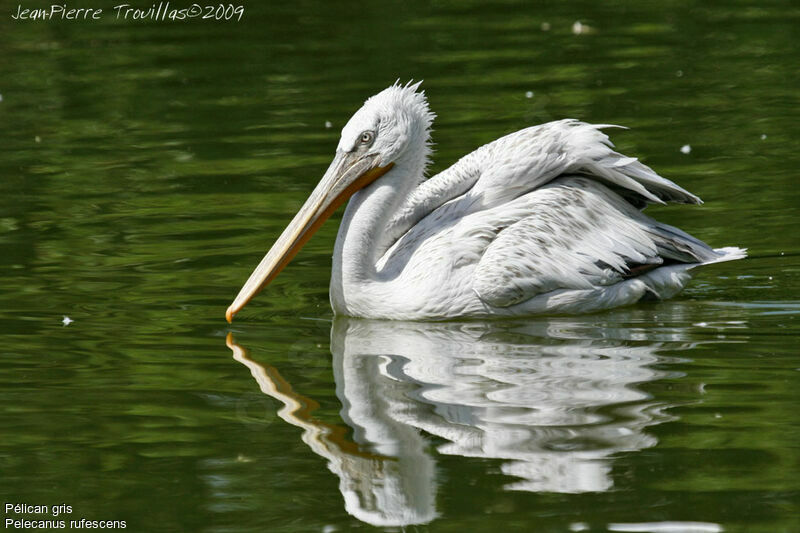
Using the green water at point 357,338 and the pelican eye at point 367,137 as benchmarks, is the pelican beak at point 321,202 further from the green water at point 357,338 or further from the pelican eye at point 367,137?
the green water at point 357,338

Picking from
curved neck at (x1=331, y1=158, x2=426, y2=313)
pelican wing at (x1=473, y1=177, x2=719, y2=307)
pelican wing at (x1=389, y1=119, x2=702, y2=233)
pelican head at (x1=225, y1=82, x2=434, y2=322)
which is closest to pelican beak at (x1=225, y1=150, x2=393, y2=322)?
pelican head at (x1=225, y1=82, x2=434, y2=322)

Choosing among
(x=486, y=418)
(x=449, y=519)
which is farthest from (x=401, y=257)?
(x=449, y=519)

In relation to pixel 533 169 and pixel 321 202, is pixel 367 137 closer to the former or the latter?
pixel 321 202

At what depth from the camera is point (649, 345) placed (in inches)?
231

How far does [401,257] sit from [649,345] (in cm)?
131

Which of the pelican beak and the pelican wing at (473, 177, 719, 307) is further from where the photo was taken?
the pelican beak

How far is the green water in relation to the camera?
14.2 ft

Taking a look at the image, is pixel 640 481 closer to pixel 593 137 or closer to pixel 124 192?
pixel 593 137

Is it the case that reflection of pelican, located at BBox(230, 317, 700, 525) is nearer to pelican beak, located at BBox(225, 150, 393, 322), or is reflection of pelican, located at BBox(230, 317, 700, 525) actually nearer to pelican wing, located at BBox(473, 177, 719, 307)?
pelican wing, located at BBox(473, 177, 719, 307)

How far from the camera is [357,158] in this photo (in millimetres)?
6578

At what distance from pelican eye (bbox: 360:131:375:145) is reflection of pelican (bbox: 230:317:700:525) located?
85cm

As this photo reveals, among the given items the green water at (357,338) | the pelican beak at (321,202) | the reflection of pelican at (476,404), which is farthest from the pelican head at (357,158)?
the reflection of pelican at (476,404)

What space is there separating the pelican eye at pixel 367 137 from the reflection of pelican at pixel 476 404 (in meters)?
0.85

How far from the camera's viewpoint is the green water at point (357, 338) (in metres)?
4.33
